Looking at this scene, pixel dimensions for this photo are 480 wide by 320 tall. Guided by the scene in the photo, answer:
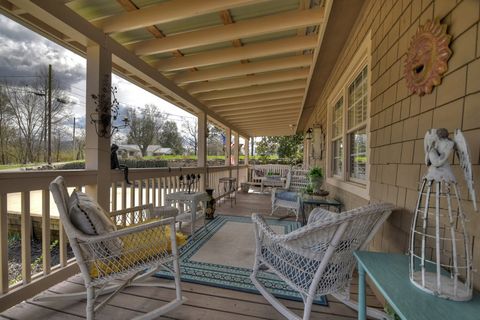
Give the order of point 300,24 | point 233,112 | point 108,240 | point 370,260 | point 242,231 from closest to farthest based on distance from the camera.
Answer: point 370,260, point 108,240, point 300,24, point 242,231, point 233,112

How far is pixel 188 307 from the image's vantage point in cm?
172

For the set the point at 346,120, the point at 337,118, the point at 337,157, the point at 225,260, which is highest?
the point at 337,118

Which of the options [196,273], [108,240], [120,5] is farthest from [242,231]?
[120,5]

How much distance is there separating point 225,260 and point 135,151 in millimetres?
2218

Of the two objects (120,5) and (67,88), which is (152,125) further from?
(120,5)

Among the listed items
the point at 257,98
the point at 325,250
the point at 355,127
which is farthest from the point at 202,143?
the point at 325,250

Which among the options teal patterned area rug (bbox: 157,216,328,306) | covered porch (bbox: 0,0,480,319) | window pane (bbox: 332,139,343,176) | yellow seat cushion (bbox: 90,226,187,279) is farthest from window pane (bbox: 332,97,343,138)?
yellow seat cushion (bbox: 90,226,187,279)

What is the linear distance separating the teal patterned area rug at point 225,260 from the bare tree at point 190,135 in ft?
8.88

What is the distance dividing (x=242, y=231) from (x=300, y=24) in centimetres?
289

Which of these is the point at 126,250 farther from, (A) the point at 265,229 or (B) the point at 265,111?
(B) the point at 265,111

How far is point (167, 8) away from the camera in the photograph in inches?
82.5

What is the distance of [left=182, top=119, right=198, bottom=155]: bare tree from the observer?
605 centimetres

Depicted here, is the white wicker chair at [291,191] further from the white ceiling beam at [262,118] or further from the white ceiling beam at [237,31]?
the white ceiling beam at [237,31]

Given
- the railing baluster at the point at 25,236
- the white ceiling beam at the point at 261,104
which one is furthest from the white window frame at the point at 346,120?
the railing baluster at the point at 25,236
